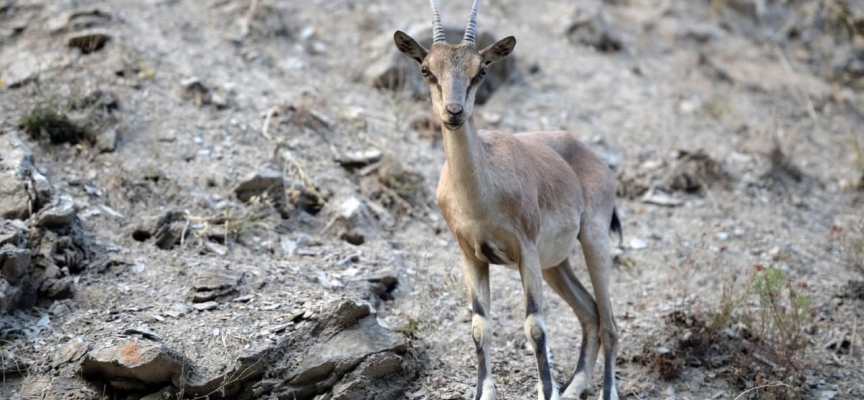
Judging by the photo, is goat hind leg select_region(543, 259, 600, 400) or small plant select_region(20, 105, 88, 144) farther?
small plant select_region(20, 105, 88, 144)

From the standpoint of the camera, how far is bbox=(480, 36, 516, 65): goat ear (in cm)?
640

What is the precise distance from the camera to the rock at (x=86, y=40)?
430 inches

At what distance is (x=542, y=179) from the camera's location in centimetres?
707

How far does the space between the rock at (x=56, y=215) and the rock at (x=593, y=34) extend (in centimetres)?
955

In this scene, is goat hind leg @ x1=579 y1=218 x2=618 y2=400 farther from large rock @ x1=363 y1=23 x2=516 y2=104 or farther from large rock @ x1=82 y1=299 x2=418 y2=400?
large rock @ x1=363 y1=23 x2=516 y2=104

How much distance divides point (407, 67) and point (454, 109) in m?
6.50

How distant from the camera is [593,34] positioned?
14977 mm

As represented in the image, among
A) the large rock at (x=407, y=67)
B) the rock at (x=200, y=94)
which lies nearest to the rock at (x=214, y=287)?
the rock at (x=200, y=94)

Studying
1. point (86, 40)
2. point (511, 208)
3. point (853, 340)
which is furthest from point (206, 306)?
point (853, 340)

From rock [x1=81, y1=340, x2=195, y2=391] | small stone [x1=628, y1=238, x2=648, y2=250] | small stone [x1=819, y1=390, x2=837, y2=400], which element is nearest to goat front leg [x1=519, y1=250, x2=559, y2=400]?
rock [x1=81, y1=340, x2=195, y2=391]

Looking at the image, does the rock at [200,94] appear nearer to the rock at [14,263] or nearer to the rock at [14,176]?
the rock at [14,176]

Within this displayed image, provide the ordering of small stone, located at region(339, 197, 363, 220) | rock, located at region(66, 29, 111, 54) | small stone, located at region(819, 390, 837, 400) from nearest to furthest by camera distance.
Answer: small stone, located at region(819, 390, 837, 400) < small stone, located at region(339, 197, 363, 220) < rock, located at region(66, 29, 111, 54)

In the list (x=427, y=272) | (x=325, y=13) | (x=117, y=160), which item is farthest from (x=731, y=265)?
(x=325, y=13)

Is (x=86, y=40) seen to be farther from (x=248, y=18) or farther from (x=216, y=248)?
(x=216, y=248)
